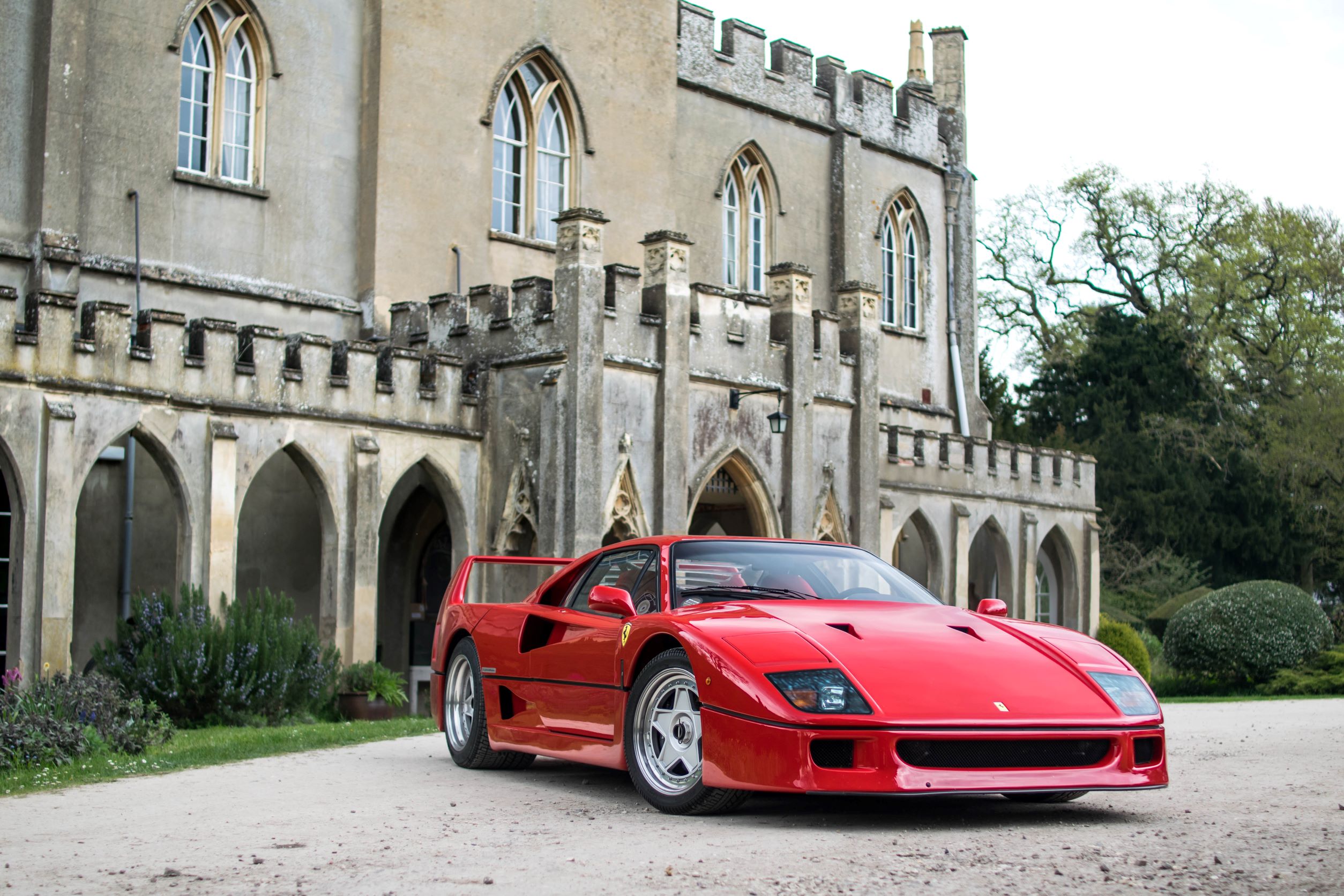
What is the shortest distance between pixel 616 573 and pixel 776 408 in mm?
13213

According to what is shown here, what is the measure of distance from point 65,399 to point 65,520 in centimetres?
120

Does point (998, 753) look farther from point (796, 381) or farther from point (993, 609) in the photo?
point (796, 381)

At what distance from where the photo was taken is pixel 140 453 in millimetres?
18969

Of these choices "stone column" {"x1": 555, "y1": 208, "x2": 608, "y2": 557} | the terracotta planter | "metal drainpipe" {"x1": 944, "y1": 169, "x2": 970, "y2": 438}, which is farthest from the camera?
"metal drainpipe" {"x1": 944, "y1": 169, "x2": 970, "y2": 438}

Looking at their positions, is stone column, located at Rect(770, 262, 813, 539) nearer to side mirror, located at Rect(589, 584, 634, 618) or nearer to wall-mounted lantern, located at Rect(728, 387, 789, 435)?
wall-mounted lantern, located at Rect(728, 387, 789, 435)

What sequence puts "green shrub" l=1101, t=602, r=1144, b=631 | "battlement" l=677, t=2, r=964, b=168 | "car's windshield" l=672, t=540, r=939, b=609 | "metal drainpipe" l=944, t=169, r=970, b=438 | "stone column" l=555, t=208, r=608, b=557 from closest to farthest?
"car's windshield" l=672, t=540, r=939, b=609, "stone column" l=555, t=208, r=608, b=557, "battlement" l=677, t=2, r=964, b=168, "metal drainpipe" l=944, t=169, r=970, b=438, "green shrub" l=1101, t=602, r=1144, b=631

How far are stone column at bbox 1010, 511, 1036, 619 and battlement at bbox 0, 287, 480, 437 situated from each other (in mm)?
12242

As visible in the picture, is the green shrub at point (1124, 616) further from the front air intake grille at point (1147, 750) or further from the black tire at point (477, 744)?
the front air intake grille at point (1147, 750)

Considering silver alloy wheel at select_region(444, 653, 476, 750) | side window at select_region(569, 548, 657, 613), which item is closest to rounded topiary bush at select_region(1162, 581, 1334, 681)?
silver alloy wheel at select_region(444, 653, 476, 750)

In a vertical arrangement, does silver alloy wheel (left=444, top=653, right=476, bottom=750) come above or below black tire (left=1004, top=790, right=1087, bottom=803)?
above

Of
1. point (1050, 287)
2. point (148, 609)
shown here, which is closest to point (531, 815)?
point (148, 609)

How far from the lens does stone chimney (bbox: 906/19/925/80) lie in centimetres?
3359

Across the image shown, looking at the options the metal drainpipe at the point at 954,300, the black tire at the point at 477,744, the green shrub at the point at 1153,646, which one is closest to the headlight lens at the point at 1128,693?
the black tire at the point at 477,744

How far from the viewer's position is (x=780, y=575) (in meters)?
7.95
